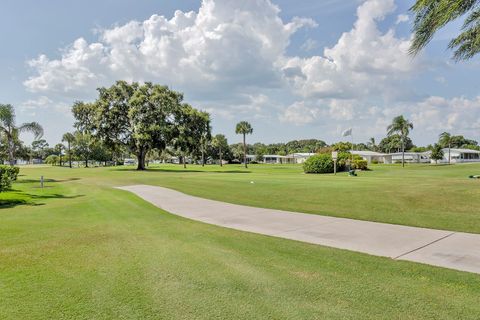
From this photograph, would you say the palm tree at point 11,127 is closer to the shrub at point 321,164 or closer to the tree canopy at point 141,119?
the tree canopy at point 141,119

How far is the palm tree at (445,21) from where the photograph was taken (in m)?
9.20

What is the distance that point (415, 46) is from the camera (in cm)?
1048

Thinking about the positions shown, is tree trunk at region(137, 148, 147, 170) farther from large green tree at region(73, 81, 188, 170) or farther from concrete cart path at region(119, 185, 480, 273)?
concrete cart path at region(119, 185, 480, 273)

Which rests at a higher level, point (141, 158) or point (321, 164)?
point (141, 158)

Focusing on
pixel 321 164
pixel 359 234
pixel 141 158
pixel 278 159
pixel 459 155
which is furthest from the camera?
pixel 278 159

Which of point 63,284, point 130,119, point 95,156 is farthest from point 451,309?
point 95,156

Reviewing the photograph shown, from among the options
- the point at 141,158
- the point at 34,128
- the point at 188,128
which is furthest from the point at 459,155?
the point at 34,128

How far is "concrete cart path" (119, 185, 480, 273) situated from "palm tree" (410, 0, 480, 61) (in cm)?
537

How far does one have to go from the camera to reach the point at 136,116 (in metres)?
49.2

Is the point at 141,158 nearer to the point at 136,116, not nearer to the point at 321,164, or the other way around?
the point at 136,116

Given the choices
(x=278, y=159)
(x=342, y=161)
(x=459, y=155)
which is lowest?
(x=342, y=161)

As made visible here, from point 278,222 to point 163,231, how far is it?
310 centimetres

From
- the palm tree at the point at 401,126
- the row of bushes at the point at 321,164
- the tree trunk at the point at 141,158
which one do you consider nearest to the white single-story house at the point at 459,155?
the palm tree at the point at 401,126

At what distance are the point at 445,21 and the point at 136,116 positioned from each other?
44.4 metres
